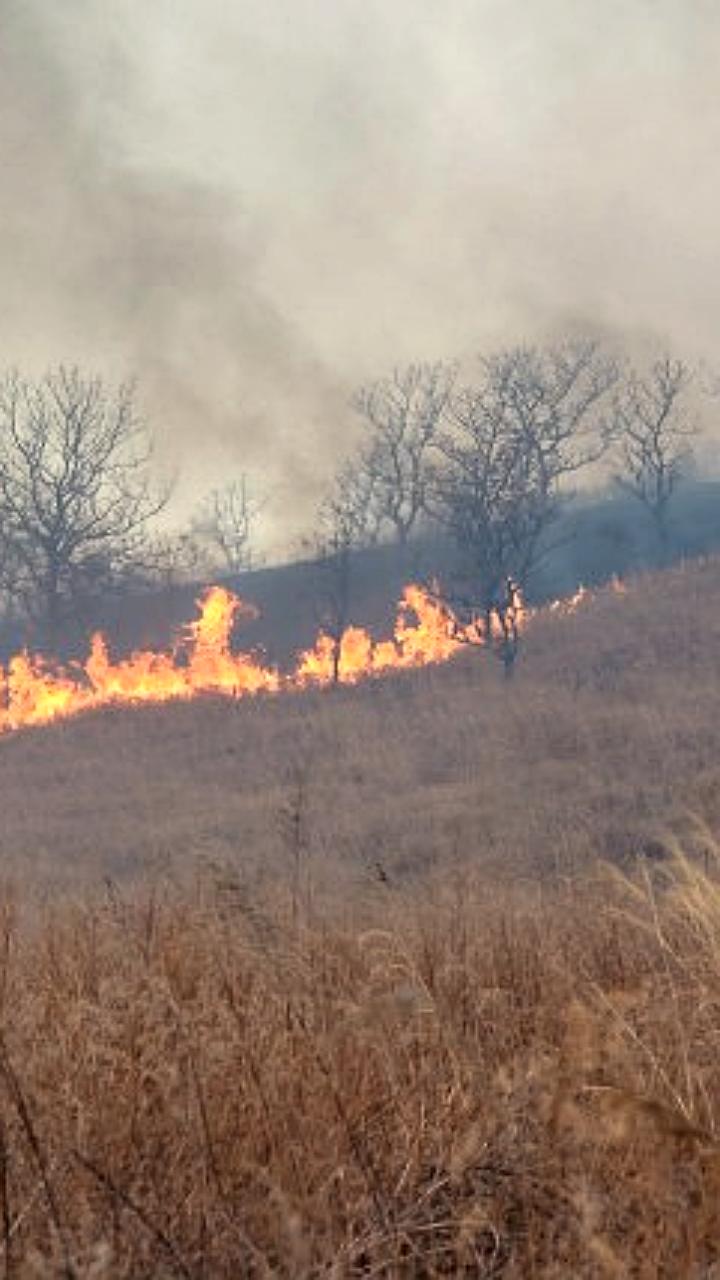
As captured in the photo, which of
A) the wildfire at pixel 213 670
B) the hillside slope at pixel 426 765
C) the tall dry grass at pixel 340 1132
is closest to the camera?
the tall dry grass at pixel 340 1132

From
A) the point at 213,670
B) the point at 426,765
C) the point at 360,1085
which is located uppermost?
the point at 213,670

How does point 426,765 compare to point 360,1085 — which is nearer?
point 360,1085

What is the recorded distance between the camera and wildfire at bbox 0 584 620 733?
3606 cm

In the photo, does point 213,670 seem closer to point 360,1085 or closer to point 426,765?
point 426,765

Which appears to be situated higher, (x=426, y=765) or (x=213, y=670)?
(x=213, y=670)

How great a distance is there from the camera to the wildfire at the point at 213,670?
36.1 m

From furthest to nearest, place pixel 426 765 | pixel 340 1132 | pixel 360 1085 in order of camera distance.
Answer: pixel 426 765
pixel 360 1085
pixel 340 1132

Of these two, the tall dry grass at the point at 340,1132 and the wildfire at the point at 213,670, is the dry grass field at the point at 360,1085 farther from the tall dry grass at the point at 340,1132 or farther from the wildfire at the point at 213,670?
the wildfire at the point at 213,670

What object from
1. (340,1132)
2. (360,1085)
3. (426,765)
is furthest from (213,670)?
Answer: (340,1132)

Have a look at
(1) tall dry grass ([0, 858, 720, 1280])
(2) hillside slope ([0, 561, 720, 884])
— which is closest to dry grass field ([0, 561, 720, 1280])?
(1) tall dry grass ([0, 858, 720, 1280])

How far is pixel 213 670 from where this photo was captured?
40.0 meters

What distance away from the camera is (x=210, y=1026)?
12.4 ft

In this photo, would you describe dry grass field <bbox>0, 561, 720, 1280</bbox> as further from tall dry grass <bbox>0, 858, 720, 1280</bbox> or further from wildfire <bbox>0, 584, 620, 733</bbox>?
wildfire <bbox>0, 584, 620, 733</bbox>

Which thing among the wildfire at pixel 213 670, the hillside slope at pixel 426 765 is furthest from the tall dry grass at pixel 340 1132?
the wildfire at pixel 213 670
